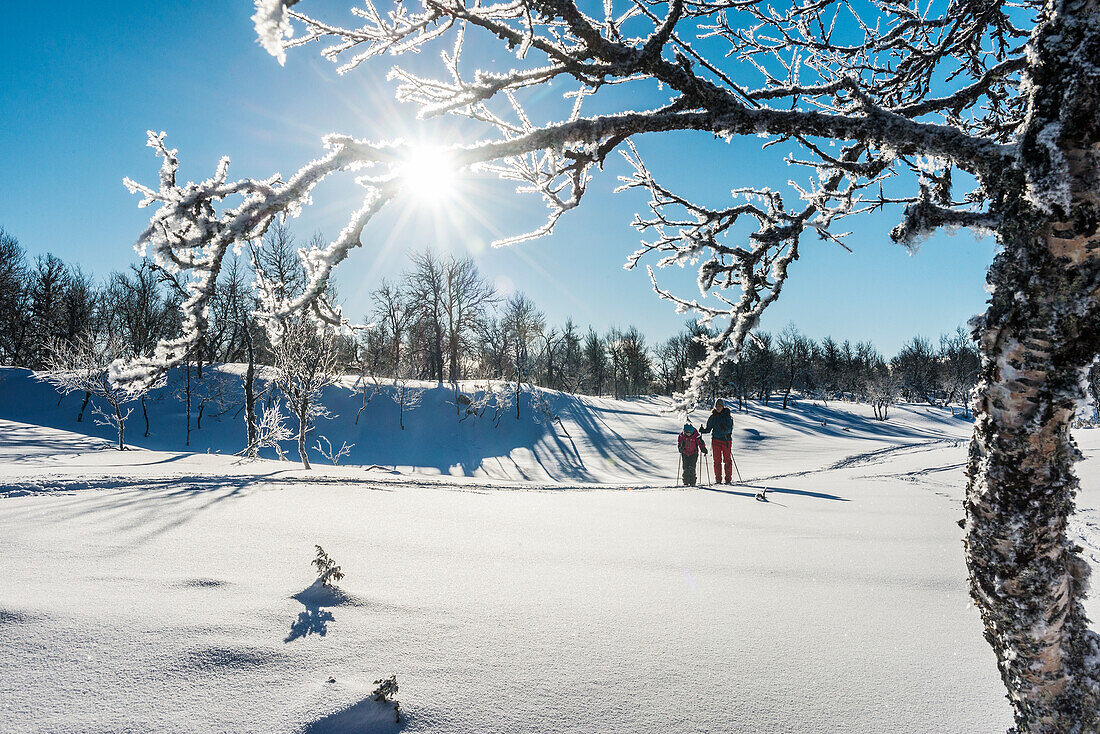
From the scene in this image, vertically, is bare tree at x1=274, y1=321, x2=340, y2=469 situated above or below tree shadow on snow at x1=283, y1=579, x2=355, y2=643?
above

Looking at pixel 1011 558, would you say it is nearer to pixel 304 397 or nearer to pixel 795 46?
pixel 795 46

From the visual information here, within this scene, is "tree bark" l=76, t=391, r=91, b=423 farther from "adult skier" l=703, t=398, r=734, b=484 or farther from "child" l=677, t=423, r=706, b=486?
"adult skier" l=703, t=398, r=734, b=484

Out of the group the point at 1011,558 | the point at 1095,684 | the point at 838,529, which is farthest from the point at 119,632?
the point at 838,529

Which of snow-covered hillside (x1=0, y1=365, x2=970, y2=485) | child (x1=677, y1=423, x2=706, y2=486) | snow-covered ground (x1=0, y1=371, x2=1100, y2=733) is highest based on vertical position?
snow-covered ground (x1=0, y1=371, x2=1100, y2=733)

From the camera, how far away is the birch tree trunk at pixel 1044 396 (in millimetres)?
1192

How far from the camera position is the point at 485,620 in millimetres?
2314

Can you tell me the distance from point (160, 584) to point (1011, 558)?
11.8 feet

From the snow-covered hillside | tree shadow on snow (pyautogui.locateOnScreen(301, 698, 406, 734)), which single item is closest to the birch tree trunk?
tree shadow on snow (pyautogui.locateOnScreen(301, 698, 406, 734))

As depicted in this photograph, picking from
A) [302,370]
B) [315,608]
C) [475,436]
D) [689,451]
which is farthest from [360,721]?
[475,436]

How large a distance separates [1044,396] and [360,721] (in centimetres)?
227

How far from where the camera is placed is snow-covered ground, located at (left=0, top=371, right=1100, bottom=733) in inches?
65.9

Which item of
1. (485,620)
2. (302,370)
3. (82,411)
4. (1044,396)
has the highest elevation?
(302,370)

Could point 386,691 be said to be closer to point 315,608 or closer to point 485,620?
point 485,620

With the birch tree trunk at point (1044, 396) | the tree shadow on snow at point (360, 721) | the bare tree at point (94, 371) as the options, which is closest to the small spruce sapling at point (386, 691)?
the tree shadow on snow at point (360, 721)
